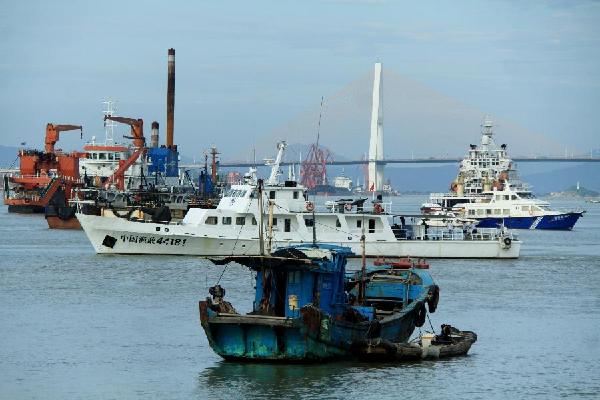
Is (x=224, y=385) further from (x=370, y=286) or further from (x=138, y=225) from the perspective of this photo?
(x=138, y=225)

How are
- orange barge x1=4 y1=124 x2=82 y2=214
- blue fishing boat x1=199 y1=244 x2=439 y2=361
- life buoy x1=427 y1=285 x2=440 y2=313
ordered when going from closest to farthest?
blue fishing boat x1=199 y1=244 x2=439 y2=361
life buoy x1=427 y1=285 x2=440 y2=313
orange barge x1=4 y1=124 x2=82 y2=214

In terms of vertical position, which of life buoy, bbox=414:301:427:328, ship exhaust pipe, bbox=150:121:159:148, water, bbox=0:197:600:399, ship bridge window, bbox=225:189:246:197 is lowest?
water, bbox=0:197:600:399

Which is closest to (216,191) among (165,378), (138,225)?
(138,225)

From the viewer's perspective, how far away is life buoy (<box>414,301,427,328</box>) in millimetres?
33397

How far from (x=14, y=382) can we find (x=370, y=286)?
10892 millimetres

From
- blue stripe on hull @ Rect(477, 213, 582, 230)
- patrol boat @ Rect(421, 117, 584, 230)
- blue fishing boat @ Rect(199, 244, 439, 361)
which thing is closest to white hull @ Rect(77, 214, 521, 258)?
blue fishing boat @ Rect(199, 244, 439, 361)

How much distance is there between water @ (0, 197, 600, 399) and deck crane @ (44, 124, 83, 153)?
87.4 meters

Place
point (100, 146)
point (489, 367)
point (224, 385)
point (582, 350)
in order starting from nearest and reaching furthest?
point (224, 385) → point (489, 367) → point (582, 350) → point (100, 146)

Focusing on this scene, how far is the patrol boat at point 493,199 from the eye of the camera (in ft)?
338

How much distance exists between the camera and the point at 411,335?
34281mm

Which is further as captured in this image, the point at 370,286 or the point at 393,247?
the point at 393,247

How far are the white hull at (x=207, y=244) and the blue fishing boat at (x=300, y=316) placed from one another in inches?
946

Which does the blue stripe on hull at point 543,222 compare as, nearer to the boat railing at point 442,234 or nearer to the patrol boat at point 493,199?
the patrol boat at point 493,199

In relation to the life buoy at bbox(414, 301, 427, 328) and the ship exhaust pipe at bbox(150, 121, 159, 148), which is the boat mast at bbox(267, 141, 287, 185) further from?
the ship exhaust pipe at bbox(150, 121, 159, 148)
